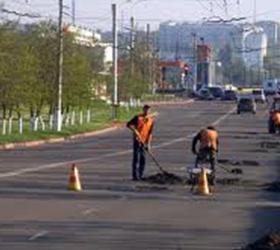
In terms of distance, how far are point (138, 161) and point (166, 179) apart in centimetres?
115

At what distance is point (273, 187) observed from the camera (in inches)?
1126

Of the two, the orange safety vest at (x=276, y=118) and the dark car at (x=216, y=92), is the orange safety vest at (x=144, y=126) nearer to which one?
the orange safety vest at (x=276, y=118)

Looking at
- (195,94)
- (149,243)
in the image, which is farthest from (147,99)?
(149,243)

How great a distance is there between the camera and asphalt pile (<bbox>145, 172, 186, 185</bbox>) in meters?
29.6

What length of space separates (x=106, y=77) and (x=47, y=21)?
2104 centimetres

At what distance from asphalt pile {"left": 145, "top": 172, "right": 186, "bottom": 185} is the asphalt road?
0.58 m

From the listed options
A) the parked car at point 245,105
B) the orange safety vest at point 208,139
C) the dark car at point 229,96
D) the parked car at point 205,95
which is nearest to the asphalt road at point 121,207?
the orange safety vest at point 208,139

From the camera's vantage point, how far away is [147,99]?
147750 mm

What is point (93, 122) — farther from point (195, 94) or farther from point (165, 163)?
point (195, 94)

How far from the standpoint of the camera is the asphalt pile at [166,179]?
29594mm

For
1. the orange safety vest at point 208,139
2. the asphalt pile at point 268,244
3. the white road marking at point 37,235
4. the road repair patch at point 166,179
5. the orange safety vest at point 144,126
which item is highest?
the orange safety vest at point 144,126

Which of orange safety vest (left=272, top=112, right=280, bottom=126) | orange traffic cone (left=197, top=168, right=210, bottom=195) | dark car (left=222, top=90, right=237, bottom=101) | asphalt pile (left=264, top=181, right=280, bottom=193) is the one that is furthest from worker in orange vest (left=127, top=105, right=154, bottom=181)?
dark car (left=222, top=90, right=237, bottom=101)

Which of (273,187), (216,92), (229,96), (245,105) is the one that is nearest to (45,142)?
(273,187)

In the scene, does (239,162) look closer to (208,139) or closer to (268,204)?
(208,139)
